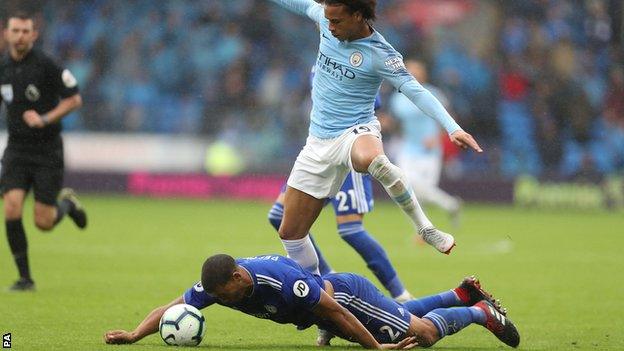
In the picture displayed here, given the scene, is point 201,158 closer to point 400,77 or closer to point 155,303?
point 155,303

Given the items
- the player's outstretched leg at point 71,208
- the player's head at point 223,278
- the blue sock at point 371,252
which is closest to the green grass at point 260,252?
the player's outstretched leg at point 71,208

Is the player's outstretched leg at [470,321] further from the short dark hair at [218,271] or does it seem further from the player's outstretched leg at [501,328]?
the short dark hair at [218,271]

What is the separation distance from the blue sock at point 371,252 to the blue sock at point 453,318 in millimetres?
2182

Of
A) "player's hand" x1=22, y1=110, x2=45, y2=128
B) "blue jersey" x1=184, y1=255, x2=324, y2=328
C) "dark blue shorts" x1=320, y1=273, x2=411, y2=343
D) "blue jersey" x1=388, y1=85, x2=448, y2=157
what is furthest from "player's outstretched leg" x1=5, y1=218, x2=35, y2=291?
"blue jersey" x1=388, y1=85, x2=448, y2=157

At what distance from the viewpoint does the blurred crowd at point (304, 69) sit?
86.1ft

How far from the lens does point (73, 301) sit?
1099cm

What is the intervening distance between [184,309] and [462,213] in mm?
16492

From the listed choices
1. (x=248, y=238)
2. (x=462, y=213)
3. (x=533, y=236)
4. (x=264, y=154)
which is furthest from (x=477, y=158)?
(x=248, y=238)

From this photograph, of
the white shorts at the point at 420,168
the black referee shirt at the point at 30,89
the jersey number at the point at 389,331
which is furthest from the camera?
the white shorts at the point at 420,168

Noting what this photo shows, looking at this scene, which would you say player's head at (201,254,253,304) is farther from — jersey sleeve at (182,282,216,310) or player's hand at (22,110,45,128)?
player's hand at (22,110,45,128)

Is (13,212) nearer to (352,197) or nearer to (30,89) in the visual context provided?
(30,89)

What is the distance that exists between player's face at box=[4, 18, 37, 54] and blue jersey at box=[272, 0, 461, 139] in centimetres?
373

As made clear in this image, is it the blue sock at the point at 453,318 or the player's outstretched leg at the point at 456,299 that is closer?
the blue sock at the point at 453,318

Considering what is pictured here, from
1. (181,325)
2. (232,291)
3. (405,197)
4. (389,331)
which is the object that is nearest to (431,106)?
(405,197)
